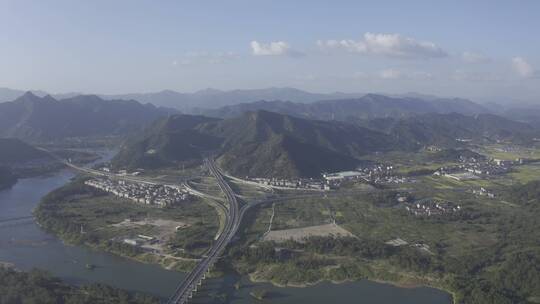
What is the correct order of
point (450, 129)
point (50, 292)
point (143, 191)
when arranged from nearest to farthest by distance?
1. point (50, 292)
2. point (143, 191)
3. point (450, 129)

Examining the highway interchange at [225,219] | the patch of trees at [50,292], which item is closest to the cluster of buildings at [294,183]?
the highway interchange at [225,219]

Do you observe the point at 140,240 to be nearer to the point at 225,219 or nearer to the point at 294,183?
the point at 225,219

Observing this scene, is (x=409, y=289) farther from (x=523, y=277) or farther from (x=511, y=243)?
(x=511, y=243)

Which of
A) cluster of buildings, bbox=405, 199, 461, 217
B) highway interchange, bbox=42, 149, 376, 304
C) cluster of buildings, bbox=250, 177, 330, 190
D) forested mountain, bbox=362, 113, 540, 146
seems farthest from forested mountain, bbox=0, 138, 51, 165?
forested mountain, bbox=362, 113, 540, 146

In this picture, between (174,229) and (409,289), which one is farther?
(174,229)

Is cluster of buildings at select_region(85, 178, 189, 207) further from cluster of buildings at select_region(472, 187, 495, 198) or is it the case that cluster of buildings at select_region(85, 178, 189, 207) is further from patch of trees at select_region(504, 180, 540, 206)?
patch of trees at select_region(504, 180, 540, 206)

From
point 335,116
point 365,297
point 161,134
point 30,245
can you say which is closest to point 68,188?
point 30,245

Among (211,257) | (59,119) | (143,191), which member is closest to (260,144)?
(143,191)
